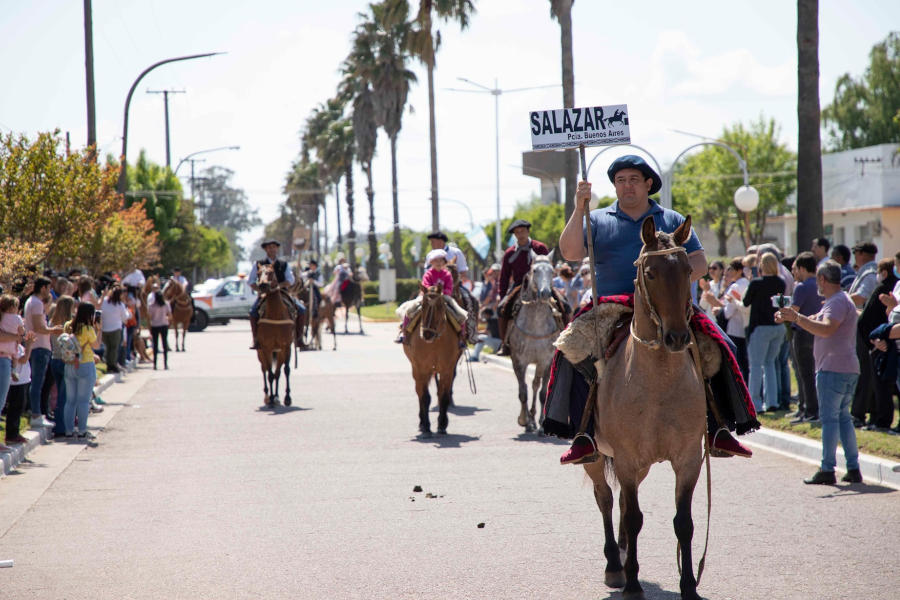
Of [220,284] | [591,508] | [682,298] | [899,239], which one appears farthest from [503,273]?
[899,239]

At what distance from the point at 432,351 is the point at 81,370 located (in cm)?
437

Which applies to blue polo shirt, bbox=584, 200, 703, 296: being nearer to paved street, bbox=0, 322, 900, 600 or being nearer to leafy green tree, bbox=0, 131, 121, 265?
paved street, bbox=0, 322, 900, 600

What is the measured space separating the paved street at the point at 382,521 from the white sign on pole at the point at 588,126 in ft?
9.18

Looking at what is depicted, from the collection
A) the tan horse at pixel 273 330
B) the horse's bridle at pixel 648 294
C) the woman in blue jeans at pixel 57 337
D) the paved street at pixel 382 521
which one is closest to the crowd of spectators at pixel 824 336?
the paved street at pixel 382 521

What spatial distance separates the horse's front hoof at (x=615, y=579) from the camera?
6.36m

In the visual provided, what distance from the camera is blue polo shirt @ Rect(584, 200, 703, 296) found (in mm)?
6539

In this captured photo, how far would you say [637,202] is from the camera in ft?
21.6

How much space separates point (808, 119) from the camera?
16312mm

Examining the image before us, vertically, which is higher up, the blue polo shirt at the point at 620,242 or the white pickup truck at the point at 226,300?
the blue polo shirt at the point at 620,242

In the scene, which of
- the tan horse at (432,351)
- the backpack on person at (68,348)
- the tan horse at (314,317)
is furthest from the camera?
the tan horse at (314,317)

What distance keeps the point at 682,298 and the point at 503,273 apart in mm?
8960

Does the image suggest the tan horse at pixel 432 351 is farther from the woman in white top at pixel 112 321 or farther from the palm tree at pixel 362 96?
the palm tree at pixel 362 96

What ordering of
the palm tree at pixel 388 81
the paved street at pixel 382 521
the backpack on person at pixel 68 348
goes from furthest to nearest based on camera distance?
the palm tree at pixel 388 81 < the backpack on person at pixel 68 348 < the paved street at pixel 382 521

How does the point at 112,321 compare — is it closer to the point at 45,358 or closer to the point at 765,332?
the point at 45,358
